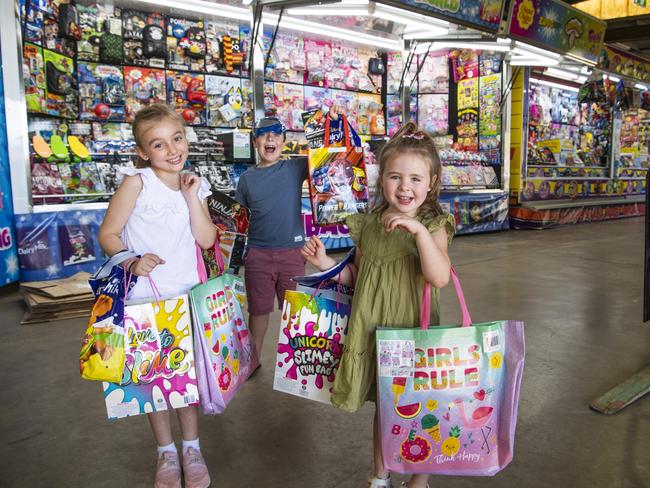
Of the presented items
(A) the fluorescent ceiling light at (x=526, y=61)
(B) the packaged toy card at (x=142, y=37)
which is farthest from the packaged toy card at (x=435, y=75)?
(B) the packaged toy card at (x=142, y=37)

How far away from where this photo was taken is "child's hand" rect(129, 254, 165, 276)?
4.69 ft

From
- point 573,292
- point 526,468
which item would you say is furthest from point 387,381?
point 573,292

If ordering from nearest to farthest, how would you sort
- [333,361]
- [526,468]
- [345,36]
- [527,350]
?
1. [333,361]
2. [526,468]
3. [527,350]
4. [345,36]

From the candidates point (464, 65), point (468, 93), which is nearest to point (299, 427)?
point (468, 93)

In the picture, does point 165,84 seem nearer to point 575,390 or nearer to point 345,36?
point 345,36

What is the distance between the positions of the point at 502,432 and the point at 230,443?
109cm

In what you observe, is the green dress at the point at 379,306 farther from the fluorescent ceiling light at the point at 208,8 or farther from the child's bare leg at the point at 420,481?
the fluorescent ceiling light at the point at 208,8

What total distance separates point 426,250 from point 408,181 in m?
0.20

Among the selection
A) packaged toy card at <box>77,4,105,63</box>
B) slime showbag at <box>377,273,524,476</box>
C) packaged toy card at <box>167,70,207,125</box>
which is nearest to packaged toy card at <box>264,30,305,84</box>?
packaged toy card at <box>167,70,207,125</box>

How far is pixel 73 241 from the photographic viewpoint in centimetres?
464

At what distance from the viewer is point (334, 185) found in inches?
88.4

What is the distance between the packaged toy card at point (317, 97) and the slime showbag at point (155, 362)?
577cm

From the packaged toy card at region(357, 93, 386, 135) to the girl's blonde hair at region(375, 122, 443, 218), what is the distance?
20.2ft

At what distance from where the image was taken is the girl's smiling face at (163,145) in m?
1.58
